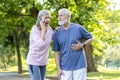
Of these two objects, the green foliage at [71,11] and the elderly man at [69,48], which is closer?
the elderly man at [69,48]

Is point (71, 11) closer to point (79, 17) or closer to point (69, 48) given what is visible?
point (79, 17)

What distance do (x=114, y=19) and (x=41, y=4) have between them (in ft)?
34.0

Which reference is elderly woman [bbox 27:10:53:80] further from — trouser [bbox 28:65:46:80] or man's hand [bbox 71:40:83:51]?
man's hand [bbox 71:40:83:51]

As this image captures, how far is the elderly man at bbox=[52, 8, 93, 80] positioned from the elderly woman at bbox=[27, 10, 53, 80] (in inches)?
18.8

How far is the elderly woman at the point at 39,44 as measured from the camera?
6.69 m

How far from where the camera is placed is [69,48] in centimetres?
618

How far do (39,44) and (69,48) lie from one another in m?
0.74

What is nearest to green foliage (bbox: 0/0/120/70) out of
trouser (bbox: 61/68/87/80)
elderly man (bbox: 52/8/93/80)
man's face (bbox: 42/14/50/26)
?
man's face (bbox: 42/14/50/26)

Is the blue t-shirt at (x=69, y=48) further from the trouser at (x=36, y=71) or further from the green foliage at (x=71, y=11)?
the green foliage at (x=71, y=11)

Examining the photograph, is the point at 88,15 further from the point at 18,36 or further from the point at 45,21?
the point at 45,21

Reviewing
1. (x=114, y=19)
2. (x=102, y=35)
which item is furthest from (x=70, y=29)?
(x=114, y=19)

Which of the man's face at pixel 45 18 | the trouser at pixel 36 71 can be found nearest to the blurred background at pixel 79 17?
the trouser at pixel 36 71

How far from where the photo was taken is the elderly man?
6.16 meters

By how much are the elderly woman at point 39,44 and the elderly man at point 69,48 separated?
1.56ft
